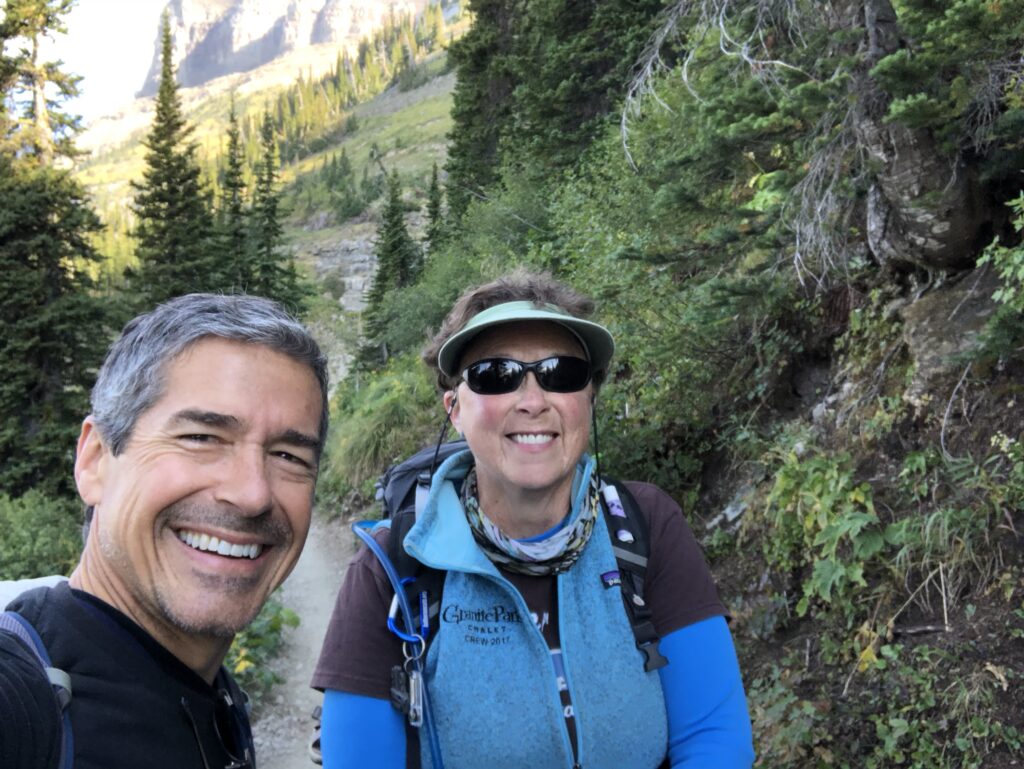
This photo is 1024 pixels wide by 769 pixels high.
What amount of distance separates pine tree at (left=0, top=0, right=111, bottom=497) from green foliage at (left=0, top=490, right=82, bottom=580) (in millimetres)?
1465

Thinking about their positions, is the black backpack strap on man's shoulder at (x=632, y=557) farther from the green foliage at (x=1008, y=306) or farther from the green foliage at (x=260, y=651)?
the green foliage at (x=260, y=651)

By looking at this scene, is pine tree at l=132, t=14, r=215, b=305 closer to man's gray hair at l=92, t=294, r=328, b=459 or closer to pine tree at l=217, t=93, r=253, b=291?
pine tree at l=217, t=93, r=253, b=291

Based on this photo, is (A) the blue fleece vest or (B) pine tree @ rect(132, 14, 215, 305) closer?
(A) the blue fleece vest

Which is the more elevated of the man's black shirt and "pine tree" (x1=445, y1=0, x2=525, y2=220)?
"pine tree" (x1=445, y1=0, x2=525, y2=220)

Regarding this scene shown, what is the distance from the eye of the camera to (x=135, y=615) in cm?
147

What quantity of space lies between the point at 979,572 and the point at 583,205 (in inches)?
329

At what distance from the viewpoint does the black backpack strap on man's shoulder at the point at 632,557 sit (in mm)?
2008

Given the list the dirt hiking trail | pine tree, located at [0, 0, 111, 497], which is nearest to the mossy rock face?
the dirt hiking trail

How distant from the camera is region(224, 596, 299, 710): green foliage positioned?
6.25m

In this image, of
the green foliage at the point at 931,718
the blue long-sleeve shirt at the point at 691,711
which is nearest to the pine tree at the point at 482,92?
the green foliage at the point at 931,718

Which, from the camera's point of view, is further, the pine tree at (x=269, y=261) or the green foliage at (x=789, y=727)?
the pine tree at (x=269, y=261)

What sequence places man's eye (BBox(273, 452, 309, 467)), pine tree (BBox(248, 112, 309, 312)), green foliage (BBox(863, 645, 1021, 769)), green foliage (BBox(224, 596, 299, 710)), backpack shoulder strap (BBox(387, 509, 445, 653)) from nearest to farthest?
man's eye (BBox(273, 452, 309, 467)) → backpack shoulder strap (BBox(387, 509, 445, 653)) → green foliage (BBox(863, 645, 1021, 769)) → green foliage (BBox(224, 596, 299, 710)) → pine tree (BBox(248, 112, 309, 312))

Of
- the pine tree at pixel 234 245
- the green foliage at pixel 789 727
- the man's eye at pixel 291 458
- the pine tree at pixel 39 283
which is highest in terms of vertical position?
the pine tree at pixel 234 245

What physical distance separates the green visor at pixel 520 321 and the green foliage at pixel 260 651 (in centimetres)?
434
